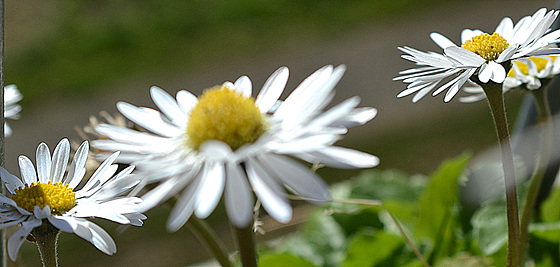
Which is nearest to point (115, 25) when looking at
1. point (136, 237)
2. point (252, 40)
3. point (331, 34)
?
point (252, 40)

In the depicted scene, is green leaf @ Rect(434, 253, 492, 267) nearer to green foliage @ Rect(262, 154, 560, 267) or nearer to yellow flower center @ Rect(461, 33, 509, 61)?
green foliage @ Rect(262, 154, 560, 267)

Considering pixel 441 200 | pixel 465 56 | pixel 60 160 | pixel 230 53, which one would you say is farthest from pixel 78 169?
pixel 230 53

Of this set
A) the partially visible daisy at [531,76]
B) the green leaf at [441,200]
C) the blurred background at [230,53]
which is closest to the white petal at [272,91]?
the partially visible daisy at [531,76]

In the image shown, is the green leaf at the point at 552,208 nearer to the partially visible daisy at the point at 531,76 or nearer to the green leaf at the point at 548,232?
the green leaf at the point at 548,232

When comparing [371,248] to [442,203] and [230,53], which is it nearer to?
[442,203]

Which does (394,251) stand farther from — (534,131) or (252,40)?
(252,40)

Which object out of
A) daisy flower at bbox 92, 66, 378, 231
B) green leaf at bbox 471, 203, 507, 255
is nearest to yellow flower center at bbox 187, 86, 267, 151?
daisy flower at bbox 92, 66, 378, 231
